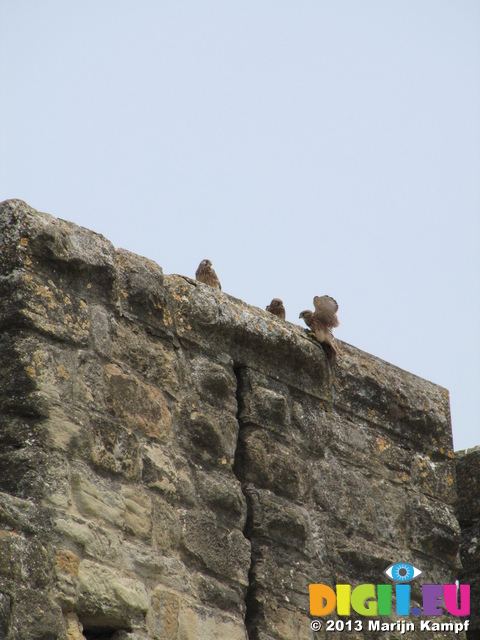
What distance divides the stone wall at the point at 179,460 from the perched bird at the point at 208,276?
89cm

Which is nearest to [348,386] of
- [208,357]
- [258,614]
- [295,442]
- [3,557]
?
[295,442]

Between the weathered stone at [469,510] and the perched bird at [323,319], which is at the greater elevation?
the perched bird at [323,319]

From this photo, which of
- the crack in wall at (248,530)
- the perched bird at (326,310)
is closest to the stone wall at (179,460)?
the crack in wall at (248,530)

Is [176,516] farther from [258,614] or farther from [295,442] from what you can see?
[295,442]

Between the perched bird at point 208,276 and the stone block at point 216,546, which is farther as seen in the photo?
the perched bird at point 208,276

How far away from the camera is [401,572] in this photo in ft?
18.4

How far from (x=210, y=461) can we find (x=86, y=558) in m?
0.89

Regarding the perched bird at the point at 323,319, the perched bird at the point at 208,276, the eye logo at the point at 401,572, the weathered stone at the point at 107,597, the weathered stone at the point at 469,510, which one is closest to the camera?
the weathered stone at the point at 107,597

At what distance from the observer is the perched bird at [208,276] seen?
639 cm

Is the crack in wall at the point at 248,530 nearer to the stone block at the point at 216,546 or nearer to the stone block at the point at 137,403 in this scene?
the stone block at the point at 216,546

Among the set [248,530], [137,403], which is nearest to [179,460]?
[137,403]

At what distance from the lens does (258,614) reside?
4.86 m

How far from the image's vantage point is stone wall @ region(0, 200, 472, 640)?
4.19 metres

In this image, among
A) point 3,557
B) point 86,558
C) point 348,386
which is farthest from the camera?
point 348,386
